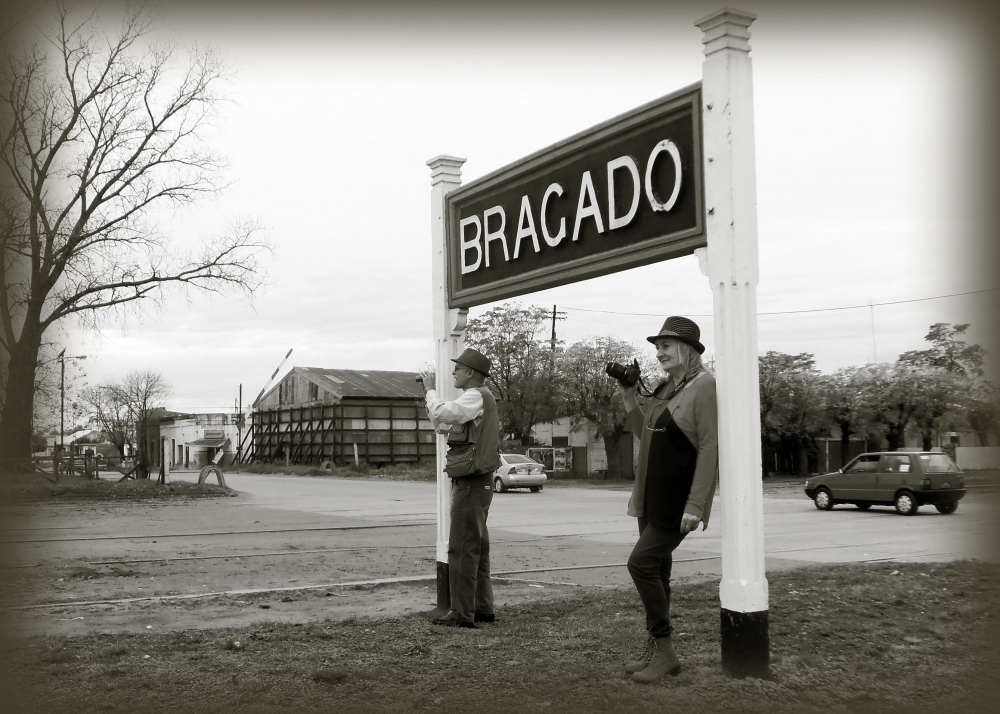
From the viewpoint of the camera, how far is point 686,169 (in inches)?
187

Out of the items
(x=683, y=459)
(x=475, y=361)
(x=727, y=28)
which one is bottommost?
(x=683, y=459)

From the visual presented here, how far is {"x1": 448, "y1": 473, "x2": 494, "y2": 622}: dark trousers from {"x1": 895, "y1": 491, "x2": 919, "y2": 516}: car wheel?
14835 millimetres

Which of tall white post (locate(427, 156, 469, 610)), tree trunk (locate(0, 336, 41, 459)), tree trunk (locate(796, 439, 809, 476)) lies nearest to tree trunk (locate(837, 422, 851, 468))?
tree trunk (locate(796, 439, 809, 476))

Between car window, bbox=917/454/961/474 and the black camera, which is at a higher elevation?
the black camera

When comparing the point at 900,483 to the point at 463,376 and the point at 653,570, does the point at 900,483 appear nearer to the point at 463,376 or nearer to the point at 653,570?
the point at 463,376

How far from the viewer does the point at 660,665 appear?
15.1 ft

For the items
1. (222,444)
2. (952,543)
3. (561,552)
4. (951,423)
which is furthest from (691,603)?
(222,444)

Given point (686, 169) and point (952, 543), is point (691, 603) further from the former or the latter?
point (952, 543)

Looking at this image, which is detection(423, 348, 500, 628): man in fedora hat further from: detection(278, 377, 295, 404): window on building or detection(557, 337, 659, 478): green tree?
detection(278, 377, 295, 404): window on building

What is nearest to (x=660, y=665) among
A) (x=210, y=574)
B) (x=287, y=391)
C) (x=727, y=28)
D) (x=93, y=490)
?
(x=727, y=28)

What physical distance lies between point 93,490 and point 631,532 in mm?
17127

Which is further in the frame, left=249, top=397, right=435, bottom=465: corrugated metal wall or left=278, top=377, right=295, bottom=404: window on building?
left=278, top=377, right=295, bottom=404: window on building

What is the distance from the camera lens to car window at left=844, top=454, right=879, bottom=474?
64.3 ft

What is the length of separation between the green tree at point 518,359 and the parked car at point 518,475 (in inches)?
433
